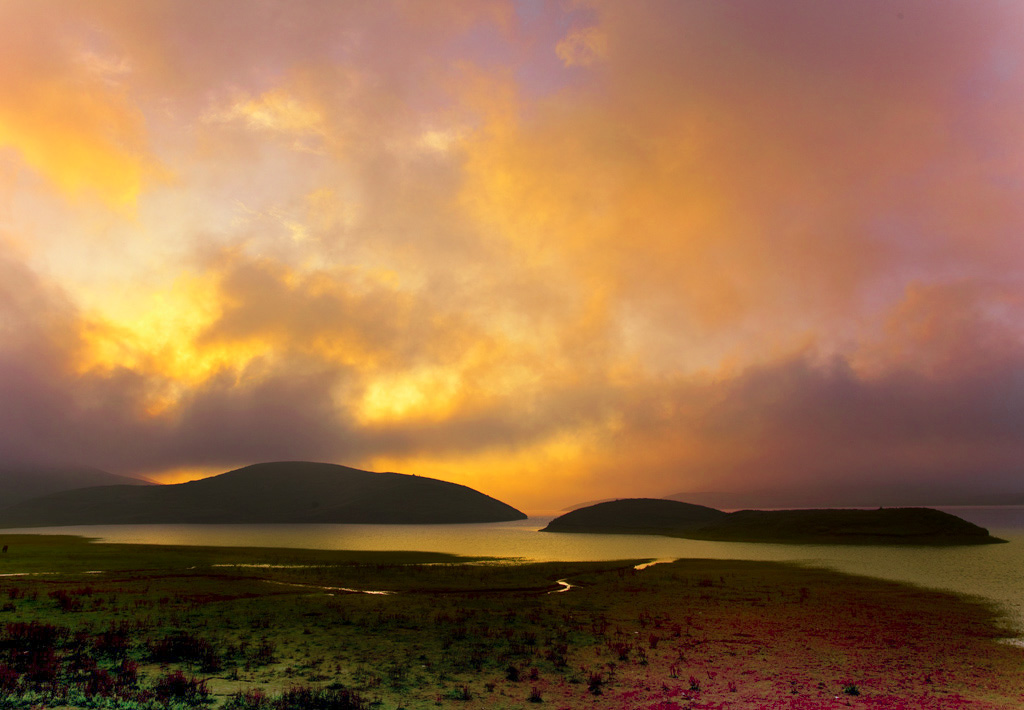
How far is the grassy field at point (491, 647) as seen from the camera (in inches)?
894

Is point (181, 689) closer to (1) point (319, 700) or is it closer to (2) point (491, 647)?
(1) point (319, 700)

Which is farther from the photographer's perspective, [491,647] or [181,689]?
[491,647]

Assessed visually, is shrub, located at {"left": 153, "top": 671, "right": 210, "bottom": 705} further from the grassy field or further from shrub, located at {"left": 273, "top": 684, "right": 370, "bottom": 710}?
shrub, located at {"left": 273, "top": 684, "right": 370, "bottom": 710}

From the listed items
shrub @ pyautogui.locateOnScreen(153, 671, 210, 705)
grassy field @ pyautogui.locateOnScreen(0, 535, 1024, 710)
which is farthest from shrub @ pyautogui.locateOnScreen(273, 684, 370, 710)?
shrub @ pyautogui.locateOnScreen(153, 671, 210, 705)

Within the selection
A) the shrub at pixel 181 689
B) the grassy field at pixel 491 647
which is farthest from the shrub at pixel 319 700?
the shrub at pixel 181 689

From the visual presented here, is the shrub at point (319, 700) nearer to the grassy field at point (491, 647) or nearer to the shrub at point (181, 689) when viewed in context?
the grassy field at point (491, 647)

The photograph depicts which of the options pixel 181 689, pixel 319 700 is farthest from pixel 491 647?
pixel 181 689

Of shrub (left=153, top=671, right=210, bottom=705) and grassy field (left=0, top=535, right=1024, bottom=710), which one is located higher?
shrub (left=153, top=671, right=210, bottom=705)

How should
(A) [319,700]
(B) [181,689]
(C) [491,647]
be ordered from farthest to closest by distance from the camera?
(C) [491,647] → (B) [181,689] → (A) [319,700]

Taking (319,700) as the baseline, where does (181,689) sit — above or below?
above

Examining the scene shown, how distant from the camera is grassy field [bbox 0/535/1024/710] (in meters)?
22.7

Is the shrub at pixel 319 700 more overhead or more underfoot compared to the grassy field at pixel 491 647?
more overhead

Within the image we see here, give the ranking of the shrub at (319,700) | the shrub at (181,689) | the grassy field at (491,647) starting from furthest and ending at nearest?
the grassy field at (491,647) < the shrub at (181,689) < the shrub at (319,700)

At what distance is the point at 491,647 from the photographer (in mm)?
30859
